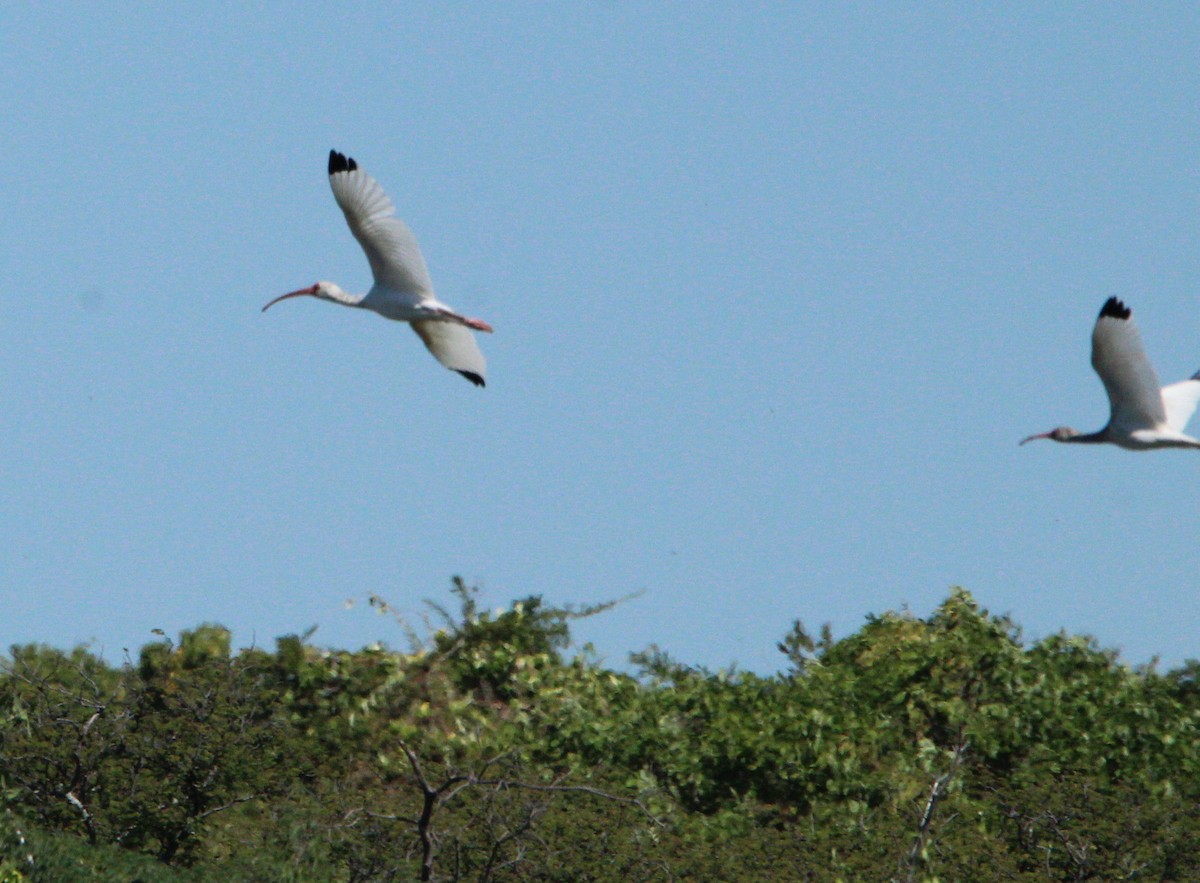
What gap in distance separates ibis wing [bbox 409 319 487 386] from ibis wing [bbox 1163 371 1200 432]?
4.98m

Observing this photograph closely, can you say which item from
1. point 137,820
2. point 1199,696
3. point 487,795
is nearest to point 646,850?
point 487,795

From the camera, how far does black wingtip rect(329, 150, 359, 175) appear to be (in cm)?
1338

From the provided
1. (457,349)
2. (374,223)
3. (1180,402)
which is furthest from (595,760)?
(1180,402)

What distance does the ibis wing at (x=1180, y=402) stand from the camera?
14297mm

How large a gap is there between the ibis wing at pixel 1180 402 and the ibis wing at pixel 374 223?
5418 millimetres

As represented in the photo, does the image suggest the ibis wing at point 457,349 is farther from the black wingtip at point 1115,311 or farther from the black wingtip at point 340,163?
the black wingtip at point 1115,311

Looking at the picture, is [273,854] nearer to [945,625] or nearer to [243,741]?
[243,741]

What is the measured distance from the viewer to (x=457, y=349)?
14.8m

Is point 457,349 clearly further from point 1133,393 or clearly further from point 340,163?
point 1133,393

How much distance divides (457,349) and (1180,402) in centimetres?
531

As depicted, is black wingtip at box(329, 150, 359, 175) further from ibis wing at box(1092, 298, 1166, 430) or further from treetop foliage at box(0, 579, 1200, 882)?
ibis wing at box(1092, 298, 1166, 430)

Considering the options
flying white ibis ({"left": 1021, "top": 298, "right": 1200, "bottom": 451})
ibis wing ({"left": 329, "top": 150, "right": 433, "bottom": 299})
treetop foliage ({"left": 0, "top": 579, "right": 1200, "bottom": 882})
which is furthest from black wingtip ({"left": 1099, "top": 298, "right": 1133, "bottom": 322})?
ibis wing ({"left": 329, "top": 150, "right": 433, "bottom": 299})

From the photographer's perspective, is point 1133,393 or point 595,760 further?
point 595,760

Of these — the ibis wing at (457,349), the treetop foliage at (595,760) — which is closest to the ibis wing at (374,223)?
the ibis wing at (457,349)
